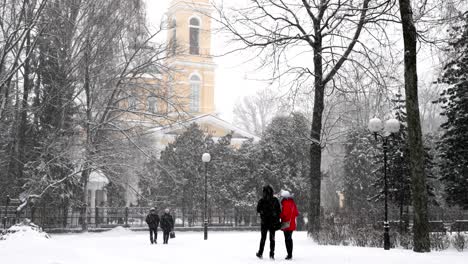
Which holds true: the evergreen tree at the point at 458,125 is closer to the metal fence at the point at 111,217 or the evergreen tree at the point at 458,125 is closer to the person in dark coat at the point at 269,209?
the person in dark coat at the point at 269,209

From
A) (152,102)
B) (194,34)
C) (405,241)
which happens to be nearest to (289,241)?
(405,241)

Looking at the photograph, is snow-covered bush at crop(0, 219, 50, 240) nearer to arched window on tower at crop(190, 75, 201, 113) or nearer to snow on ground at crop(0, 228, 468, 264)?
snow on ground at crop(0, 228, 468, 264)

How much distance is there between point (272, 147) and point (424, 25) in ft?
68.5

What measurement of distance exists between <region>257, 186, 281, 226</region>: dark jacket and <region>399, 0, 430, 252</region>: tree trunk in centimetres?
381

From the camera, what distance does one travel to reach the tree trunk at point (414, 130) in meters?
13.8

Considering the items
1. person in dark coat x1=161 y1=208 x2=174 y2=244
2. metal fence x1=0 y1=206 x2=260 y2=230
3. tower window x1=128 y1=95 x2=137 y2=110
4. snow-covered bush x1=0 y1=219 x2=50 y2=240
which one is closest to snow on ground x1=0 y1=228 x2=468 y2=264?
snow-covered bush x1=0 y1=219 x2=50 y2=240

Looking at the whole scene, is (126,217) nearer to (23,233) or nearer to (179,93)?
(179,93)

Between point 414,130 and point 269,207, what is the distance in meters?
4.37

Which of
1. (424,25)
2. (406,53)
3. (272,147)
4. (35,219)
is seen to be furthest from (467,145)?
(35,219)

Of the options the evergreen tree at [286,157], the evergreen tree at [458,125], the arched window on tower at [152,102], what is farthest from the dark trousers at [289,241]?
the evergreen tree at [286,157]

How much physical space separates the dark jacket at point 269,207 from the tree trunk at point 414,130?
3.81 m

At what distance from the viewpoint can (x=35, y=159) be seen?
3069 cm

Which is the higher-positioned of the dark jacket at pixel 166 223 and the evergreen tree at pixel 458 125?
the evergreen tree at pixel 458 125

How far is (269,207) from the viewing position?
1252 centimetres
